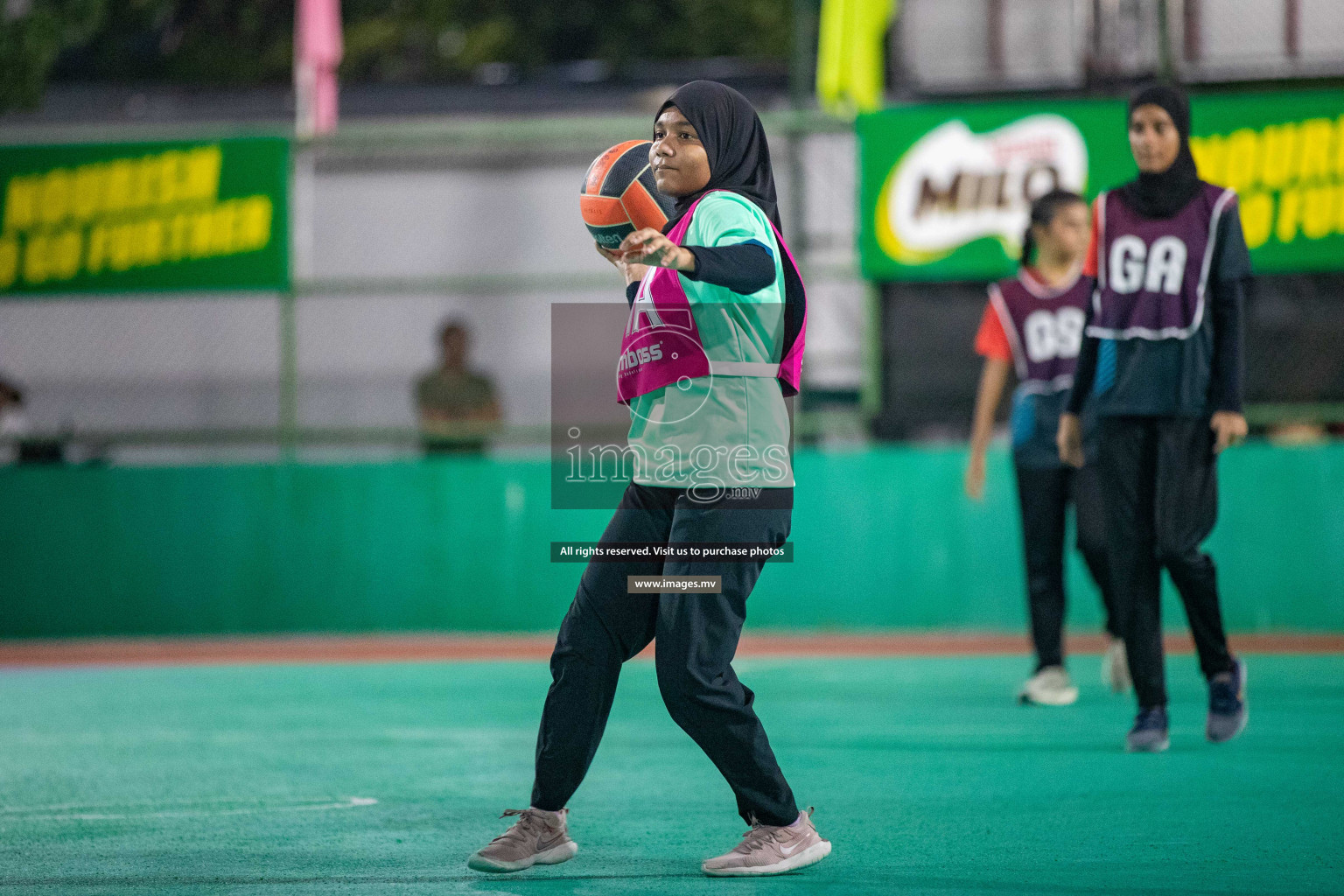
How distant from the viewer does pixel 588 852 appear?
4574 mm

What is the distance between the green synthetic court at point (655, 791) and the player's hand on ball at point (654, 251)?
1551mm

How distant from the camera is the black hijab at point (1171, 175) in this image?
6.07 m

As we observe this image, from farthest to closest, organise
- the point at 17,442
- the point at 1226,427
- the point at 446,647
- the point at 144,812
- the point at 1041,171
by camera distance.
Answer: the point at 17,442, the point at 1041,171, the point at 446,647, the point at 1226,427, the point at 144,812

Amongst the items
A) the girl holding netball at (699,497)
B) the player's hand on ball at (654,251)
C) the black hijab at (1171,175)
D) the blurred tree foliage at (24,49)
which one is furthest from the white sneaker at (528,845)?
the blurred tree foliage at (24,49)

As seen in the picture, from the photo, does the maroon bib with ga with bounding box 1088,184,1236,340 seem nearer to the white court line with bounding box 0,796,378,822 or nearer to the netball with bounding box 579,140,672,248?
the netball with bounding box 579,140,672,248

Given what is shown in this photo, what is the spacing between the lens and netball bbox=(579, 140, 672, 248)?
15.0ft

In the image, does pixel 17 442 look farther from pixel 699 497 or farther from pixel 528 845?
pixel 699 497

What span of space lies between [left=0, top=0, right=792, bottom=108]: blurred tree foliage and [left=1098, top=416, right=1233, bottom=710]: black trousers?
30.4 metres

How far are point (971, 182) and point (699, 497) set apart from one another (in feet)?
24.9

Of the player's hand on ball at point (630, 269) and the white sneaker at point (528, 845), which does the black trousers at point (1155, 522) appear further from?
the white sneaker at point (528, 845)

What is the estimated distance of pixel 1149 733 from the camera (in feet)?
20.1

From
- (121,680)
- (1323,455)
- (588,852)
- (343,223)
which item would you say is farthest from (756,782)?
(343,223)

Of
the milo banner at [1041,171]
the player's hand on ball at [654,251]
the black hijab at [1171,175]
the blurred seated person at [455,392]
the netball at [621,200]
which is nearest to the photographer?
the player's hand on ball at [654,251]

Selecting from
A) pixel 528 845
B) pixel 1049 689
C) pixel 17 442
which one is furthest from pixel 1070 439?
pixel 17 442
